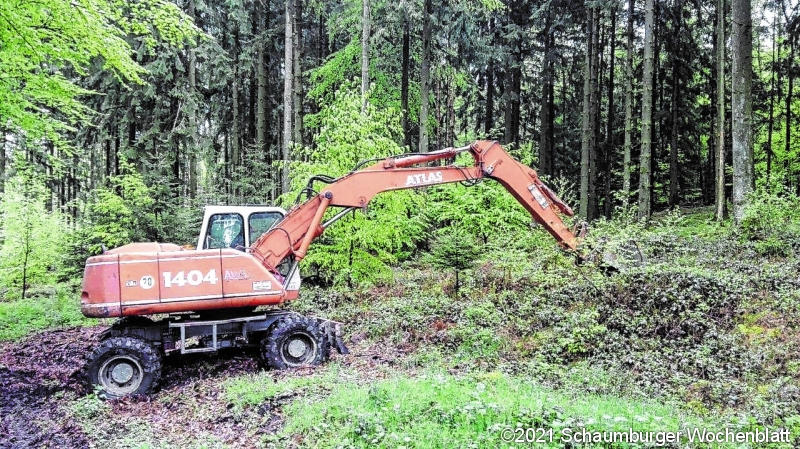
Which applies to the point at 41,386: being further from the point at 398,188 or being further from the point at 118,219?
the point at 118,219

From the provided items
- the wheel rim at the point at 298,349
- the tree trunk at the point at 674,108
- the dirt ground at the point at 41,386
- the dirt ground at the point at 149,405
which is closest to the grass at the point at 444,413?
the dirt ground at the point at 149,405

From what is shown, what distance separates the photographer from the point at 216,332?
7.71 metres

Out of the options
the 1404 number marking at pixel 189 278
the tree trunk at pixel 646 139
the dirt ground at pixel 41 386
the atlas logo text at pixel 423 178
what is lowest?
the dirt ground at pixel 41 386

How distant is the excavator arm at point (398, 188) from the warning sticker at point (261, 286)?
0.30 meters

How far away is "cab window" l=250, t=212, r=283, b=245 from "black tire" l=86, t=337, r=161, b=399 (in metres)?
2.27

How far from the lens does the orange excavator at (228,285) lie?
7152 millimetres

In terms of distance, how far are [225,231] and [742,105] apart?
1238cm

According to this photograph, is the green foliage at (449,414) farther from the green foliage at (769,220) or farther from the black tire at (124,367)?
the green foliage at (769,220)

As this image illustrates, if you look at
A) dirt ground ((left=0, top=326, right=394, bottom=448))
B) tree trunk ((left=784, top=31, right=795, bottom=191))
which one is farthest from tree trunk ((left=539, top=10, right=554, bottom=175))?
dirt ground ((left=0, top=326, right=394, bottom=448))

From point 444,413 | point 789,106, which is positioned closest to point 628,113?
point 444,413

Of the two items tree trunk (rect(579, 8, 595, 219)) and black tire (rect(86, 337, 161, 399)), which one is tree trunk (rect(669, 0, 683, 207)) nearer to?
tree trunk (rect(579, 8, 595, 219))

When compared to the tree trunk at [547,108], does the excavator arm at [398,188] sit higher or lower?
lower

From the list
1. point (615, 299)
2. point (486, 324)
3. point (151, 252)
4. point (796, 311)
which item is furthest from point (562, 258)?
point (151, 252)

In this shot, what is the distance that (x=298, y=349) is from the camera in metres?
7.89
